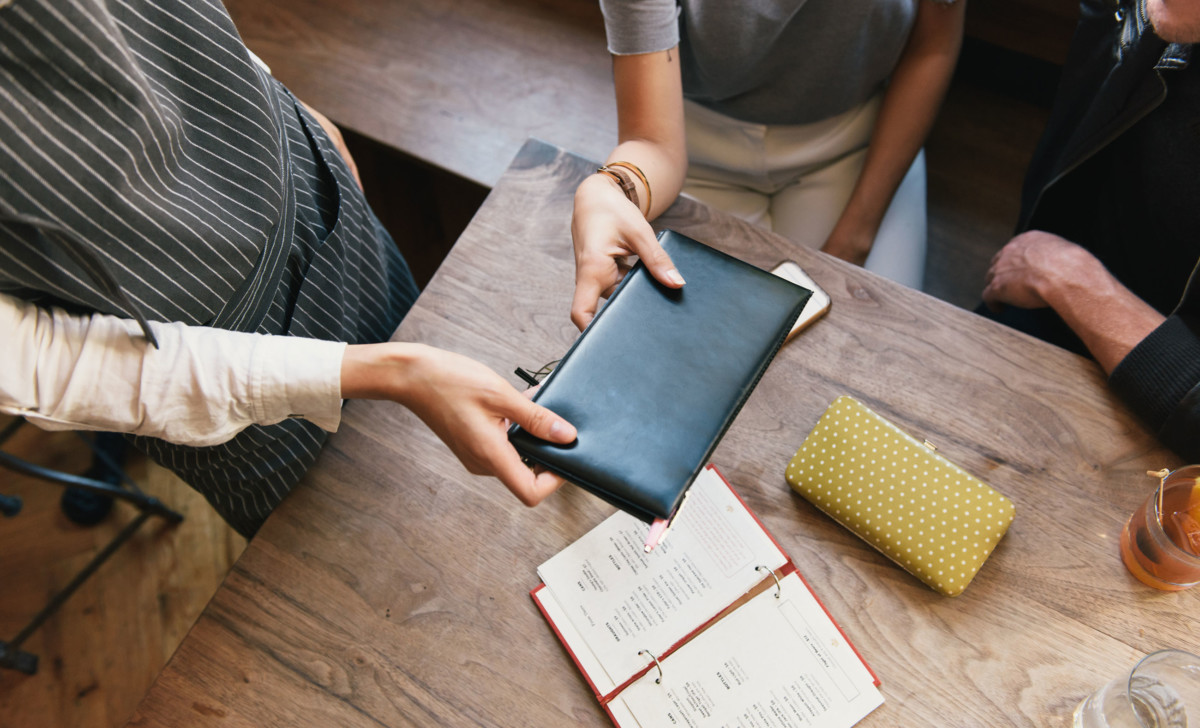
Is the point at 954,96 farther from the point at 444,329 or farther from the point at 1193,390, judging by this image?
the point at 444,329

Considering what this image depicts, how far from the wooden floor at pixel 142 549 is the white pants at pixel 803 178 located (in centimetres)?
49

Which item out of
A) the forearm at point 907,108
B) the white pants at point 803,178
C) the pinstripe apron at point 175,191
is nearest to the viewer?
the pinstripe apron at point 175,191

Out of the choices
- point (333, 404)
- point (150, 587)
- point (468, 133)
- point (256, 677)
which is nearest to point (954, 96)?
point (468, 133)

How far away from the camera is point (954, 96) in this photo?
198 cm

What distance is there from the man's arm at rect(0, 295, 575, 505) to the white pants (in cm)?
85

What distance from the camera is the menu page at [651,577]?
82 cm

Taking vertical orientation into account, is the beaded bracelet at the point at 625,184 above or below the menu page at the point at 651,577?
above

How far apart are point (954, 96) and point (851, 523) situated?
1.62 meters

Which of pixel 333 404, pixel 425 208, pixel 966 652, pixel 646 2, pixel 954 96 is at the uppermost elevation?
pixel 954 96

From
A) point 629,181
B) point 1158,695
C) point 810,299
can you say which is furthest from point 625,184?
point 1158,695

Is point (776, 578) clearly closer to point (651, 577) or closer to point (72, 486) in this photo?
point (651, 577)

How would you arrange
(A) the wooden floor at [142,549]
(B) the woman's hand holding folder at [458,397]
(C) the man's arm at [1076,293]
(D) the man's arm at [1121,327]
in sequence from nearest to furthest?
(B) the woman's hand holding folder at [458,397]
(D) the man's arm at [1121,327]
(C) the man's arm at [1076,293]
(A) the wooden floor at [142,549]

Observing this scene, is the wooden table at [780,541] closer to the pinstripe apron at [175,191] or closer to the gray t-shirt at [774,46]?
the pinstripe apron at [175,191]

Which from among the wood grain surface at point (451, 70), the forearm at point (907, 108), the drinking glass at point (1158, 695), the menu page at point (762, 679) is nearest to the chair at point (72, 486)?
the wood grain surface at point (451, 70)
